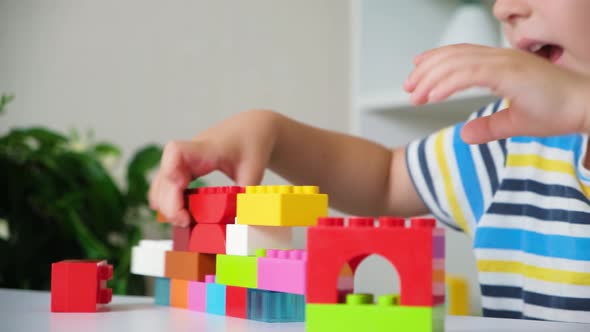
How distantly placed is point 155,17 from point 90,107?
25 cm

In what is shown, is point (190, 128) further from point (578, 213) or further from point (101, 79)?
point (578, 213)

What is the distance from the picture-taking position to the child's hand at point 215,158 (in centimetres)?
68

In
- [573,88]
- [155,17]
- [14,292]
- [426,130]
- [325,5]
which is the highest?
[325,5]

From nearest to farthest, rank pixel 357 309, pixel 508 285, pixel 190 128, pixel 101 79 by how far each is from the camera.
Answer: pixel 357 309
pixel 508 285
pixel 101 79
pixel 190 128

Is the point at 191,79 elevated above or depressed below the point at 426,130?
above

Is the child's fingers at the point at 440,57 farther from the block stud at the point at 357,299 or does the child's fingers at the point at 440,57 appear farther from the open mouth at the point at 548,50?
the open mouth at the point at 548,50

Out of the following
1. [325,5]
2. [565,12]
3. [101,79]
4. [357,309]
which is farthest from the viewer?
[325,5]

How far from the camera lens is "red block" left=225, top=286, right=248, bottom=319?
55 centimetres

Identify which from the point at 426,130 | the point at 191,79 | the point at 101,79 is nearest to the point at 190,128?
the point at 191,79

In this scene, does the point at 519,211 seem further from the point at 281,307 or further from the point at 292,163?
the point at 281,307

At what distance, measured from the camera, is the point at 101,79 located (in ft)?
4.67

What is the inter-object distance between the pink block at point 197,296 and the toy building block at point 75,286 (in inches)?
3.0

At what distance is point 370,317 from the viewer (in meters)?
0.42

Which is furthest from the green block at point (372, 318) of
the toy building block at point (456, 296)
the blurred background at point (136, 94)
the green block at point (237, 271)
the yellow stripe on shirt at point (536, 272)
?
the toy building block at point (456, 296)
